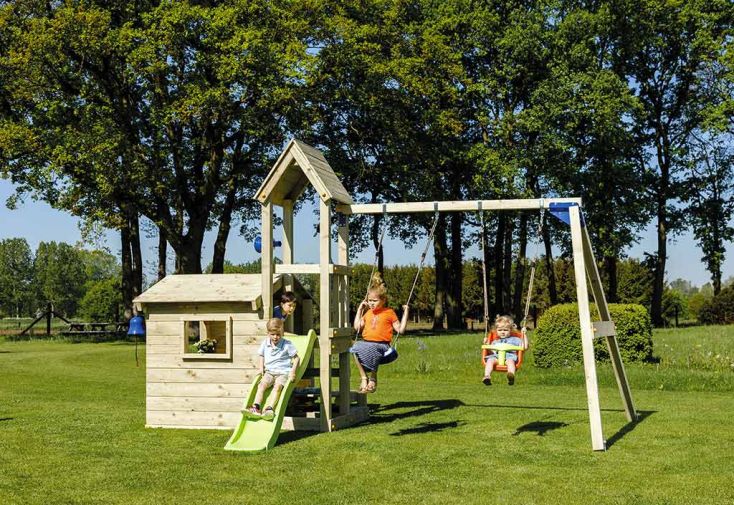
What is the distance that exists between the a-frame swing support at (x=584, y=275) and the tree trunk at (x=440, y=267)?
29395 mm

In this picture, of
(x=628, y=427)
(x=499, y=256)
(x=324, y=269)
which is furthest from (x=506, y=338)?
(x=499, y=256)

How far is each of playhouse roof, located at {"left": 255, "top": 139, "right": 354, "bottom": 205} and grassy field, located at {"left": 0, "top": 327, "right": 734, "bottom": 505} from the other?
331 cm

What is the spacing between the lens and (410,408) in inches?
577

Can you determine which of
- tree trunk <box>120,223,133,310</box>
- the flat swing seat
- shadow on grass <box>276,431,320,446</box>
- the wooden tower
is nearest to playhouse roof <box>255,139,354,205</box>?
the wooden tower

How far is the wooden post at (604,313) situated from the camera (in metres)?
11.4

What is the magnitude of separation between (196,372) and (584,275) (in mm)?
5550

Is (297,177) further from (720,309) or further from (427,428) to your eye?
(720,309)

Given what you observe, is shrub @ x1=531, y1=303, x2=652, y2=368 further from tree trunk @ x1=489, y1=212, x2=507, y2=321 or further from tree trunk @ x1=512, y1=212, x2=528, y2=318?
tree trunk @ x1=489, y1=212, x2=507, y2=321

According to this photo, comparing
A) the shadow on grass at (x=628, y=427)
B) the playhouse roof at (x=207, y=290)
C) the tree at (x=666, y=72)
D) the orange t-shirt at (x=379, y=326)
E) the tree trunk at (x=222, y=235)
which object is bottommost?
the shadow on grass at (x=628, y=427)

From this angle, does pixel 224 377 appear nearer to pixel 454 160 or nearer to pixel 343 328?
pixel 343 328

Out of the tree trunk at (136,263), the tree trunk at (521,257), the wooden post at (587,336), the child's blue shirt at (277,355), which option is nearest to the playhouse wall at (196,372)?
the child's blue shirt at (277,355)

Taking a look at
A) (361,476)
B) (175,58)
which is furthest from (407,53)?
(361,476)

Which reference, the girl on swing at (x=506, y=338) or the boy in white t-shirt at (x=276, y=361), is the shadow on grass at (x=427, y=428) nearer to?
the girl on swing at (x=506, y=338)

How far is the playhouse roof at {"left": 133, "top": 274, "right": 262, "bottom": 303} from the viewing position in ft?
40.9
